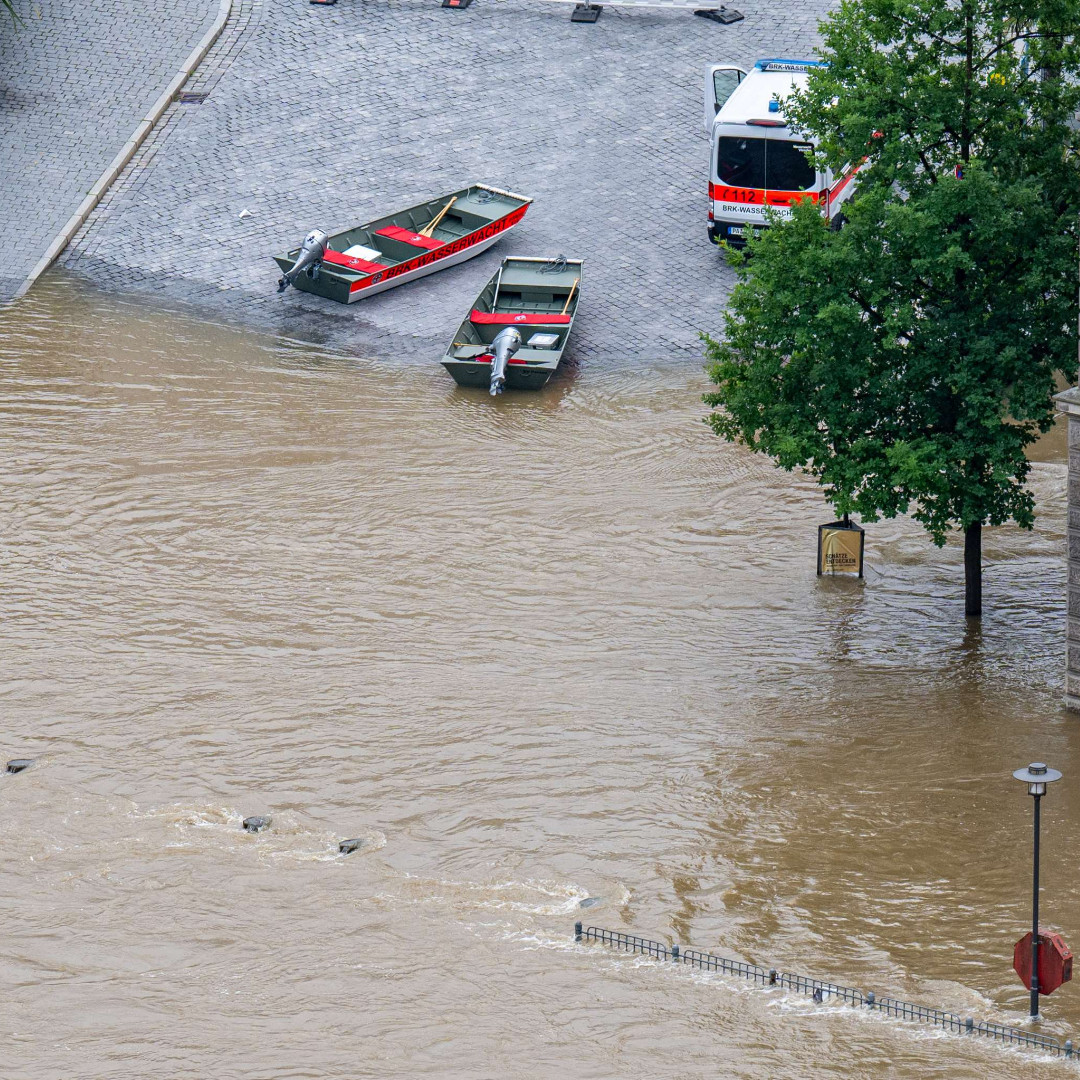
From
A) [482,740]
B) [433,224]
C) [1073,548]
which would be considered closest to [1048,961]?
[1073,548]

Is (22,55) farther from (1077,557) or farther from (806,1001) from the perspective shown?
(806,1001)

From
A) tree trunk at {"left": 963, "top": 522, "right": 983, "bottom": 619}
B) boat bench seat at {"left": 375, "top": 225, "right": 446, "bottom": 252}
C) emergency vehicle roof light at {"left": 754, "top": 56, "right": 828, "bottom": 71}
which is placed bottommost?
tree trunk at {"left": 963, "top": 522, "right": 983, "bottom": 619}

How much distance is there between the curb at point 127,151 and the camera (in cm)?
3809

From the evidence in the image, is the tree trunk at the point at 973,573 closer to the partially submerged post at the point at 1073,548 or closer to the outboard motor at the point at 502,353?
the partially submerged post at the point at 1073,548

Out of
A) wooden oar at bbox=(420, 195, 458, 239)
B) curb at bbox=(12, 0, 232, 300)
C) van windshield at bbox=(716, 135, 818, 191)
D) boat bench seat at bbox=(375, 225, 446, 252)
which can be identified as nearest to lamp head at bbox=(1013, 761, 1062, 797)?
van windshield at bbox=(716, 135, 818, 191)

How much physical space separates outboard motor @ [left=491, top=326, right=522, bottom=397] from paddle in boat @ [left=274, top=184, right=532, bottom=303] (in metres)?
3.83

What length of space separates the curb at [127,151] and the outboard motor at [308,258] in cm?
562

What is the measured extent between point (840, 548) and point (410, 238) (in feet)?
46.9

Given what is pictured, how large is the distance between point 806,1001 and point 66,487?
1691 centimetres

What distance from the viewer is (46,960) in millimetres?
17594

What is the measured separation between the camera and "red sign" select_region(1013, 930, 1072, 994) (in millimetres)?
16078

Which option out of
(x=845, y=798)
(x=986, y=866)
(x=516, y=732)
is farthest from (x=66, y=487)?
(x=986, y=866)

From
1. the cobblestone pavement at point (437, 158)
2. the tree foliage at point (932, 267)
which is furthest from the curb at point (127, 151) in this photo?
the tree foliage at point (932, 267)

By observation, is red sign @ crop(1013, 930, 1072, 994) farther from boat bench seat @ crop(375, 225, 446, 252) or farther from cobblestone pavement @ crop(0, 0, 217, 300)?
cobblestone pavement @ crop(0, 0, 217, 300)
